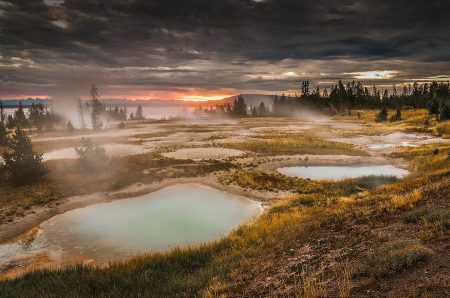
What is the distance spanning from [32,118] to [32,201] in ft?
385

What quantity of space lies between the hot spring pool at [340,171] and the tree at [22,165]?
21.4 meters

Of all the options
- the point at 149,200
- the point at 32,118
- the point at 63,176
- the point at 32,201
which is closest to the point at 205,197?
the point at 149,200

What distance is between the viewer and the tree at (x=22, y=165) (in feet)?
90.3

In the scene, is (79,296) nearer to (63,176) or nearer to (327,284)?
(327,284)

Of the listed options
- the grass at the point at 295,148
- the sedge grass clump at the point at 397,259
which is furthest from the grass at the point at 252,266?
the grass at the point at 295,148

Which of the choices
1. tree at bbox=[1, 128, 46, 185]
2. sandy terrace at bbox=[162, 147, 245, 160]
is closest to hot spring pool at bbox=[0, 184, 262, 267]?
tree at bbox=[1, 128, 46, 185]

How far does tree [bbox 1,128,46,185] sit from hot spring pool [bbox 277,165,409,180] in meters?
21.4

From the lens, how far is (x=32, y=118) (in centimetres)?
12388

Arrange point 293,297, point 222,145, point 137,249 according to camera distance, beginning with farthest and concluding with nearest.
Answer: point 222,145 → point 137,249 → point 293,297

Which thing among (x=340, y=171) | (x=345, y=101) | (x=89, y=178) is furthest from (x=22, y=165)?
(x=345, y=101)

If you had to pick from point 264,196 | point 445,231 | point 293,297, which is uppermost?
point 445,231

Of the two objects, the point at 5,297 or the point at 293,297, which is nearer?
the point at 293,297

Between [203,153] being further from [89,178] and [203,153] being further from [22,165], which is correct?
[22,165]

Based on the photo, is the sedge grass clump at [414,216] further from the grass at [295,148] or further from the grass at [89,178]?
the grass at [295,148]
